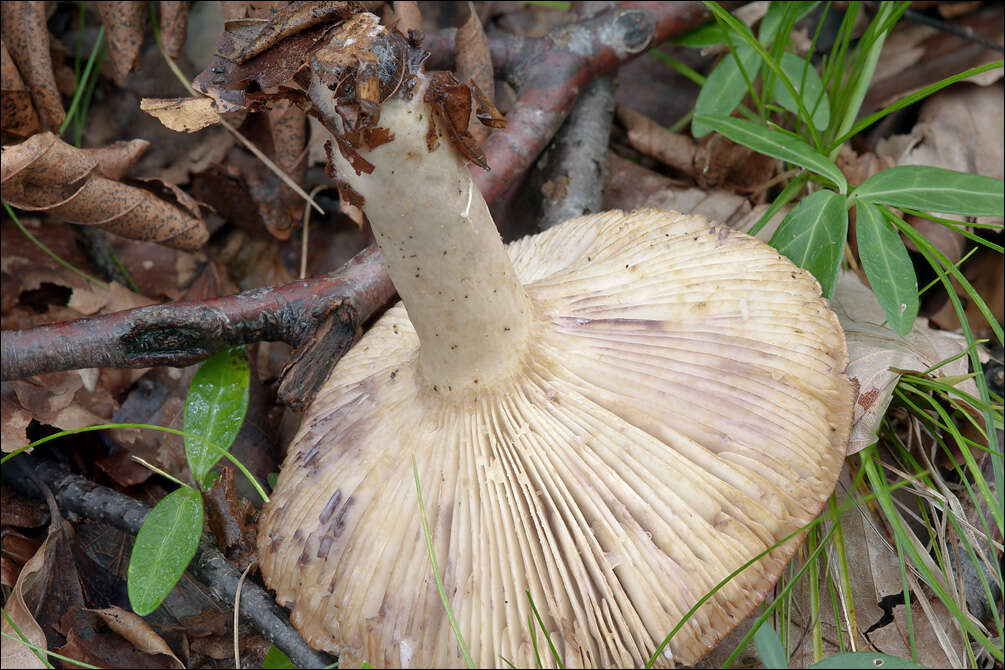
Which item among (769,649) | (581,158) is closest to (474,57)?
(581,158)

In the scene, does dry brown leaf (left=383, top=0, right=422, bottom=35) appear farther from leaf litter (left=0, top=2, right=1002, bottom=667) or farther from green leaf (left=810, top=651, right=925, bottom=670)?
green leaf (left=810, top=651, right=925, bottom=670)

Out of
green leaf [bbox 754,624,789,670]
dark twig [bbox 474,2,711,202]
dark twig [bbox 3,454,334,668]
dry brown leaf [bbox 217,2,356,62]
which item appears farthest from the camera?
dark twig [bbox 474,2,711,202]

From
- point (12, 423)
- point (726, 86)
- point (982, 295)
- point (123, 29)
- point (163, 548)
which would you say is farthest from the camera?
point (123, 29)

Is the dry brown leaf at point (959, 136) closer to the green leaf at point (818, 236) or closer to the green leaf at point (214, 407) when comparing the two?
the green leaf at point (818, 236)

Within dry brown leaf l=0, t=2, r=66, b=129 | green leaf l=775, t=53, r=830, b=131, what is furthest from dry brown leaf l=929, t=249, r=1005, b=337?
dry brown leaf l=0, t=2, r=66, b=129

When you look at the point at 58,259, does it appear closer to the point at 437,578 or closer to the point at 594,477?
the point at 437,578

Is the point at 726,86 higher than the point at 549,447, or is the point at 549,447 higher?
the point at 726,86

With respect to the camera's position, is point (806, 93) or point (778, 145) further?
point (806, 93)

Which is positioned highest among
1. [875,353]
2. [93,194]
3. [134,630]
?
[93,194]
